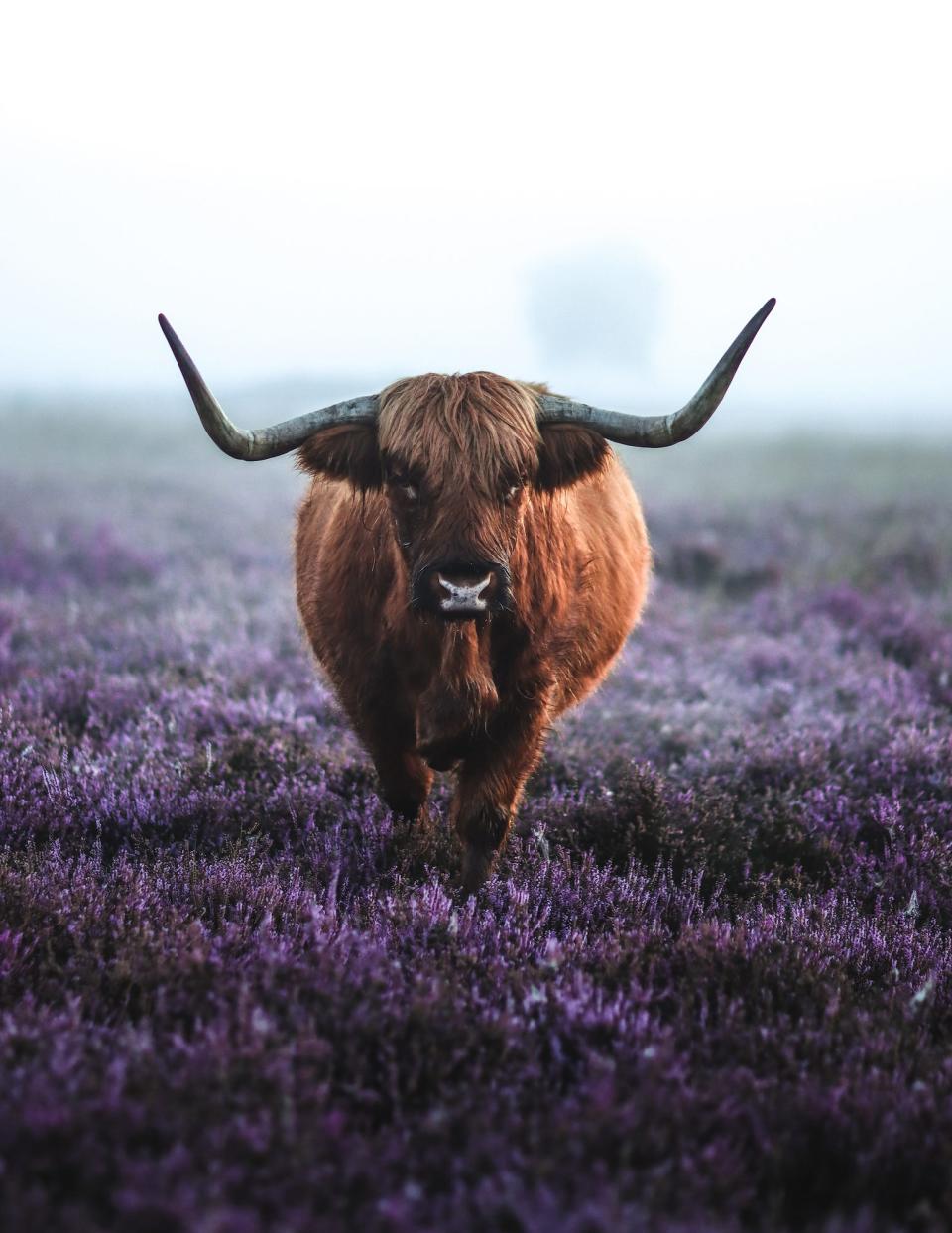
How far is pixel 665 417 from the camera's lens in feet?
10.9

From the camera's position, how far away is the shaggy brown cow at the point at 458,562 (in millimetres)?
3055

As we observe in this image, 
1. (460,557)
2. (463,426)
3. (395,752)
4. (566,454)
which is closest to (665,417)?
(566,454)

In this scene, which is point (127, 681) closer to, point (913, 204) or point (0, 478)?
point (0, 478)

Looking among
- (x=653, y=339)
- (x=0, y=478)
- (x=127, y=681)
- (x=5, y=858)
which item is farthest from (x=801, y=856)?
(x=653, y=339)

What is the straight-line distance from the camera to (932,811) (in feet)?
13.9

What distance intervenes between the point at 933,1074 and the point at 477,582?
1.75 metres

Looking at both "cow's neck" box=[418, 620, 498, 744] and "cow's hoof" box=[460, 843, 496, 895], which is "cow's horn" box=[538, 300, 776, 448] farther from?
"cow's hoof" box=[460, 843, 496, 895]

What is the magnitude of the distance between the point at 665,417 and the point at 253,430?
4.77 ft

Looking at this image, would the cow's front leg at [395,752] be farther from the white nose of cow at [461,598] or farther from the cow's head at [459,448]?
the white nose of cow at [461,598]

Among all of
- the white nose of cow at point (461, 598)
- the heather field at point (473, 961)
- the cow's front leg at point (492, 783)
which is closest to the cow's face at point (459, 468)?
the white nose of cow at point (461, 598)

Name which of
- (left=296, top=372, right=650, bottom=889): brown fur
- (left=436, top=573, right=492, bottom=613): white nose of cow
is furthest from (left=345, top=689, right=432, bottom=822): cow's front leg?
(left=436, top=573, right=492, bottom=613): white nose of cow

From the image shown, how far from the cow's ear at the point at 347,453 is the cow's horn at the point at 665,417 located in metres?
0.65

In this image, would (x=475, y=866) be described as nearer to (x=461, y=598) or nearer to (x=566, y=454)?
(x=461, y=598)

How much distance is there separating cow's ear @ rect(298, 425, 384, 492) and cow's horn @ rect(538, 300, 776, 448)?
646 millimetres
